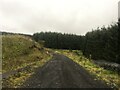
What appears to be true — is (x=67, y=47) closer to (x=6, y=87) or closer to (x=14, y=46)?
(x=14, y=46)

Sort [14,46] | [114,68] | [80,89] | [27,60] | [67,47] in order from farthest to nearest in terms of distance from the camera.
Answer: [67,47] < [14,46] < [27,60] < [114,68] < [80,89]

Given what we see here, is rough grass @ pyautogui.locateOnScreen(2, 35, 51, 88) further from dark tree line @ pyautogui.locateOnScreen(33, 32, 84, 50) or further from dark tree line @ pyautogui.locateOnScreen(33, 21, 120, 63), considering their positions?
dark tree line @ pyautogui.locateOnScreen(33, 32, 84, 50)

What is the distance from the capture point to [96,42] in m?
74.4

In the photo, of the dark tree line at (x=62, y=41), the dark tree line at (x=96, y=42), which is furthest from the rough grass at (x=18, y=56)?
the dark tree line at (x=62, y=41)

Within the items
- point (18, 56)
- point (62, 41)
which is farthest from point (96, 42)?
point (62, 41)

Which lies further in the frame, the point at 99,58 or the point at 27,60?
the point at 99,58

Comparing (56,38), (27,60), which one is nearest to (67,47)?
(56,38)

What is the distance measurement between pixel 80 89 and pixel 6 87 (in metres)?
6.45

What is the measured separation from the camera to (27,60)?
152 feet

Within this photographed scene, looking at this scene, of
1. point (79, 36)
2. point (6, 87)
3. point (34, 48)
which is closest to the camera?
point (6, 87)

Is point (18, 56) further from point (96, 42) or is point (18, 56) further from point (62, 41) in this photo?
point (62, 41)

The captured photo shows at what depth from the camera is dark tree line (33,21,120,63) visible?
4081cm

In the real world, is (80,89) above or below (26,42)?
below

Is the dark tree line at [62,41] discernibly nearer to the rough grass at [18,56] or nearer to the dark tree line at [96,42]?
the dark tree line at [96,42]
